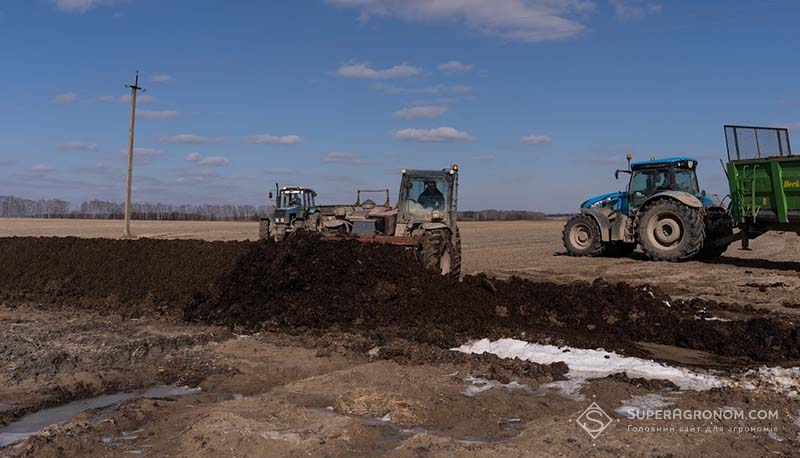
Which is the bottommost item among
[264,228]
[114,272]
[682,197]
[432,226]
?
[114,272]

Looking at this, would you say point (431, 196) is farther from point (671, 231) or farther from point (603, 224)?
point (671, 231)

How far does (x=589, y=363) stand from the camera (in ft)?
20.5

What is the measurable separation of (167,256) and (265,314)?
4845 mm

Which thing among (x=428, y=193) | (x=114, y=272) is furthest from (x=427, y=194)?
(x=114, y=272)

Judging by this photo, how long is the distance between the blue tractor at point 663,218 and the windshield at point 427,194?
262 inches

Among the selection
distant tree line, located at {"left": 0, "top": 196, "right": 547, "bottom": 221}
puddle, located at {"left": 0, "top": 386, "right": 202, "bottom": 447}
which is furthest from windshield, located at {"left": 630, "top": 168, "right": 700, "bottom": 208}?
distant tree line, located at {"left": 0, "top": 196, "right": 547, "bottom": 221}

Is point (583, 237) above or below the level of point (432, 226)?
below

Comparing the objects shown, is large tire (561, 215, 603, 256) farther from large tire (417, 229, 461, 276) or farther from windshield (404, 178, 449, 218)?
large tire (417, 229, 461, 276)

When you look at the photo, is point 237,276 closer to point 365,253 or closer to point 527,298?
point 365,253

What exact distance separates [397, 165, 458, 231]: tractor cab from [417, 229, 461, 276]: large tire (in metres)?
0.65

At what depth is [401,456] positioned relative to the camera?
13.0ft

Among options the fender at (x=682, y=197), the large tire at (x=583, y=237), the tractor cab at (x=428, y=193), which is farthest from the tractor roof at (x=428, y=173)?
the large tire at (x=583, y=237)

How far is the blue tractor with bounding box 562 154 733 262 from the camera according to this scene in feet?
52.4

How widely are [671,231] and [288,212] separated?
992cm
